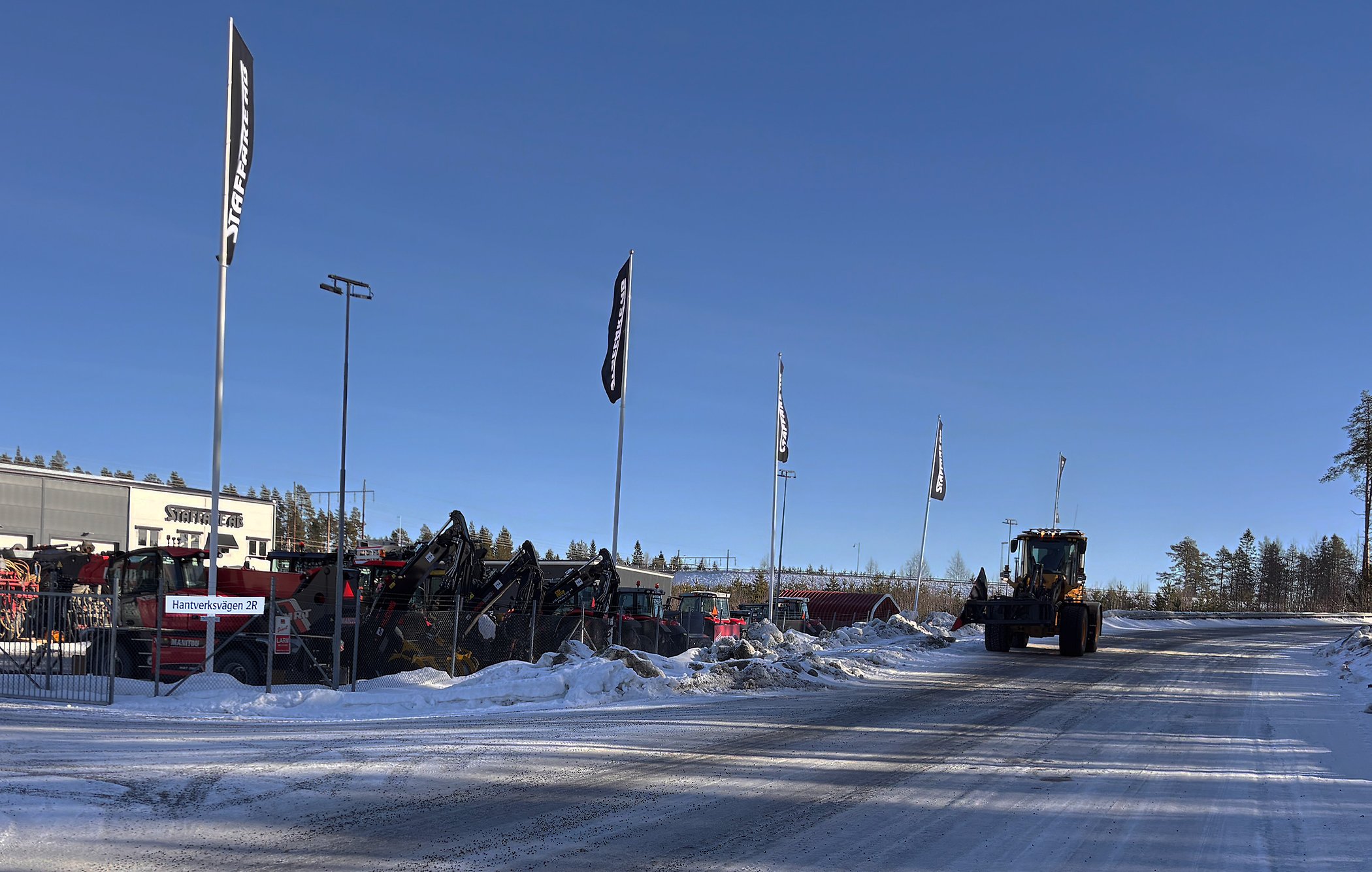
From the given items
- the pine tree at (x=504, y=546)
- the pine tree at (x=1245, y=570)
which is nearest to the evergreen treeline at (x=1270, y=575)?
the pine tree at (x=1245, y=570)

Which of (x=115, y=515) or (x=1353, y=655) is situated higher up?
(x=115, y=515)

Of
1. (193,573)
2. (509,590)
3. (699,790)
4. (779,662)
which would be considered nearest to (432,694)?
(509,590)

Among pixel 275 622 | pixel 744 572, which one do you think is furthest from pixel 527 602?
pixel 744 572

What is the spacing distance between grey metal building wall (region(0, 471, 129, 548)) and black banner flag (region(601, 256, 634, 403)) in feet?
144

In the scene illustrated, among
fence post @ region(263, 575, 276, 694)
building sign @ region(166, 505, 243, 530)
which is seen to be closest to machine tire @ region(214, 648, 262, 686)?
fence post @ region(263, 575, 276, 694)

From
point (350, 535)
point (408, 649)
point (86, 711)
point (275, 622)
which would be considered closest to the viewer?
point (86, 711)

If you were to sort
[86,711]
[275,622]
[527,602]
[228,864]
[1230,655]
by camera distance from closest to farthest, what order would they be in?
[228,864] → [86,711] → [275,622] → [527,602] → [1230,655]

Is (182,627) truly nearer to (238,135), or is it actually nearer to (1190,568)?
(238,135)

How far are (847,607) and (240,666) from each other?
36.6 meters

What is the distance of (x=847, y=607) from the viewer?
50.7 meters

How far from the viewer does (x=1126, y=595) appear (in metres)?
86.8

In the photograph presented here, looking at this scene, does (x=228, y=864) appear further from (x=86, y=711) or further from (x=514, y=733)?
(x=86, y=711)

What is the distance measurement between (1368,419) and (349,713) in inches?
3590

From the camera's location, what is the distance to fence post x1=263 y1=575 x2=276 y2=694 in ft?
54.0
